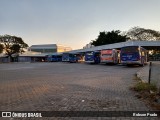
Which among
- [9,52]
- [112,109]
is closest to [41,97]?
[112,109]

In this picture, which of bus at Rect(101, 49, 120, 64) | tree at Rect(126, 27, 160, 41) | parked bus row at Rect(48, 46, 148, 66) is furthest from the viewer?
tree at Rect(126, 27, 160, 41)

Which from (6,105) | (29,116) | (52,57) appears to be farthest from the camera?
(52,57)

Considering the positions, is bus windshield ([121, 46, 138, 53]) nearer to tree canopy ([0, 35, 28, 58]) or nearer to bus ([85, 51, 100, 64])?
bus ([85, 51, 100, 64])

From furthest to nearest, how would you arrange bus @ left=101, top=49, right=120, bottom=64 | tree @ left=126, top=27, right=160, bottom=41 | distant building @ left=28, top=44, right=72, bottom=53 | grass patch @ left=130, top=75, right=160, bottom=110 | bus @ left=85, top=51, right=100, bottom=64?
1. distant building @ left=28, top=44, right=72, bottom=53
2. tree @ left=126, top=27, right=160, bottom=41
3. bus @ left=85, top=51, right=100, bottom=64
4. bus @ left=101, top=49, right=120, bottom=64
5. grass patch @ left=130, top=75, right=160, bottom=110

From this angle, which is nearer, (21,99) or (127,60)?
(21,99)

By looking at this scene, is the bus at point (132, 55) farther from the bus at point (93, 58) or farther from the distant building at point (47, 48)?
the distant building at point (47, 48)

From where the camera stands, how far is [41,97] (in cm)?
966

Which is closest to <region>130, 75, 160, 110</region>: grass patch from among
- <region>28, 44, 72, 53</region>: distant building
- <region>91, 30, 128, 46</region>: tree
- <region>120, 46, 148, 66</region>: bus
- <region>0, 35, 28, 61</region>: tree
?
<region>120, 46, 148, 66</region>: bus

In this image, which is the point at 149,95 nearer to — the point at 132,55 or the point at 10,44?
the point at 132,55

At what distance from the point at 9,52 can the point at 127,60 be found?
70.9 meters

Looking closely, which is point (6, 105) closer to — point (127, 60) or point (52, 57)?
point (127, 60)

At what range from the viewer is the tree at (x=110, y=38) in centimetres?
8438

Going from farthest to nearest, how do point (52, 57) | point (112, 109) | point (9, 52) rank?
1. point (9, 52)
2. point (52, 57)
3. point (112, 109)

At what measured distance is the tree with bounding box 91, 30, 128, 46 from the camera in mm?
84375
